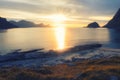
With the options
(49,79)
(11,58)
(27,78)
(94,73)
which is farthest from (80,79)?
(11,58)

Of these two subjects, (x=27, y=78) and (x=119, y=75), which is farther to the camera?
(x=27, y=78)

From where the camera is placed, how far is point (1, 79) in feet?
120

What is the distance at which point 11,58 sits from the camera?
259 ft

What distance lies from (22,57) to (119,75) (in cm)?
5177

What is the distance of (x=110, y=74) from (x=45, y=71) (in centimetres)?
1398

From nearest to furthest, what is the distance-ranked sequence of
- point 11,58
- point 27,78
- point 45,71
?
point 27,78 < point 45,71 < point 11,58

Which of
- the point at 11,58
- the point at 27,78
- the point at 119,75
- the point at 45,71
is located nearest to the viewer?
the point at 119,75

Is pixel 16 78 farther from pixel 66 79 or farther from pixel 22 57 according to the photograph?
pixel 22 57

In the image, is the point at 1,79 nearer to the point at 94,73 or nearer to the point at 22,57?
the point at 94,73

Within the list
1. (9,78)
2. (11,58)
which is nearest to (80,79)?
(9,78)

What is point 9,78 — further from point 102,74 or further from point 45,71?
point 102,74

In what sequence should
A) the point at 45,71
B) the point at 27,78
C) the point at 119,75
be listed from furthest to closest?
the point at 45,71, the point at 27,78, the point at 119,75

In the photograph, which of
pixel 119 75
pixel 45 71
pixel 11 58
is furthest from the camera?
pixel 11 58

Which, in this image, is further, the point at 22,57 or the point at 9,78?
the point at 22,57
